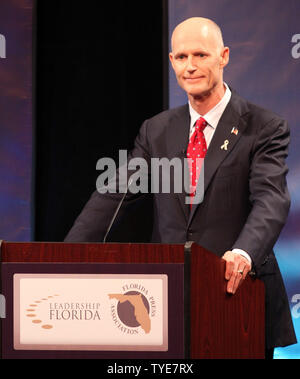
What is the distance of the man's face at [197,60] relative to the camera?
2.50 m

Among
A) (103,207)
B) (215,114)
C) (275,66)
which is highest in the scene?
(275,66)

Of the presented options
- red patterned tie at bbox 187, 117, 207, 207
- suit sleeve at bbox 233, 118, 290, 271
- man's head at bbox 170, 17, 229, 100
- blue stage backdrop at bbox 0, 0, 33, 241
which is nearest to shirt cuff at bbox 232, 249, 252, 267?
suit sleeve at bbox 233, 118, 290, 271

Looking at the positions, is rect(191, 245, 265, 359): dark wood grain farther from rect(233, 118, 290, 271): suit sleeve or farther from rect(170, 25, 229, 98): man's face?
rect(170, 25, 229, 98): man's face

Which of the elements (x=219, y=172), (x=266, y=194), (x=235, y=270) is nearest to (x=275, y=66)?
(x=219, y=172)

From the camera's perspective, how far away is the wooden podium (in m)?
1.69

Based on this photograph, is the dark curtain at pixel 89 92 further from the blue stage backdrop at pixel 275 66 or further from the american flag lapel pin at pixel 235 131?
the american flag lapel pin at pixel 235 131

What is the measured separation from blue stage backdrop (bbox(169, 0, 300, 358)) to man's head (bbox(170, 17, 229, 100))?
2.11ft

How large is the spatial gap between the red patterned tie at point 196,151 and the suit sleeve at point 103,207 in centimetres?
25

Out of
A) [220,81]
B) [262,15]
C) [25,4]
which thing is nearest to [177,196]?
[220,81]

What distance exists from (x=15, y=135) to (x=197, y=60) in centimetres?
126

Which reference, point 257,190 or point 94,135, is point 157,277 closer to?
point 257,190

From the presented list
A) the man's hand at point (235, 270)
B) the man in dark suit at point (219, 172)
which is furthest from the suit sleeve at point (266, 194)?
the man's hand at point (235, 270)

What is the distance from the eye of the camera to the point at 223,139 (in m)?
2.43

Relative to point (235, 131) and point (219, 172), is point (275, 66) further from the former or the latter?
point (219, 172)
